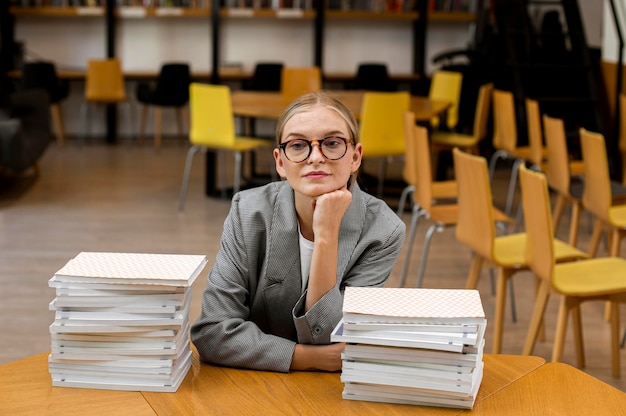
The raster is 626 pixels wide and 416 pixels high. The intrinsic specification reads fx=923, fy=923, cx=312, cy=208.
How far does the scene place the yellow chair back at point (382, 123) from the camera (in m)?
6.75

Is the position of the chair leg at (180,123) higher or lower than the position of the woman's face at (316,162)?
lower

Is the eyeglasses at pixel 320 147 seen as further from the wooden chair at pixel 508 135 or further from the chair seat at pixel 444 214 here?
the wooden chair at pixel 508 135

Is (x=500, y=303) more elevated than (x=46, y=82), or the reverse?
(x=46, y=82)

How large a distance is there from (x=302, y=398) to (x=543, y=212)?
6.17ft

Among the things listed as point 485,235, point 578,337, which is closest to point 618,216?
point 578,337

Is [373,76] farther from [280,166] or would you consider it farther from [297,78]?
[280,166]

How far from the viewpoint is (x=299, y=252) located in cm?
220

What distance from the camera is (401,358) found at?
1.75m

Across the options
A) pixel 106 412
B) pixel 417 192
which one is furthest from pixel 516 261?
pixel 106 412

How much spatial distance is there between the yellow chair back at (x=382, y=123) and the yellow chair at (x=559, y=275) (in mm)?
3067

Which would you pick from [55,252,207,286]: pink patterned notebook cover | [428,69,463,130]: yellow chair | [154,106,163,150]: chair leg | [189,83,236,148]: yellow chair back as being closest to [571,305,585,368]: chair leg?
[55,252,207,286]: pink patterned notebook cover

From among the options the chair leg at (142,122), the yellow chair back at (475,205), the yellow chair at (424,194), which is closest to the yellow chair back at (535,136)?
the yellow chair at (424,194)

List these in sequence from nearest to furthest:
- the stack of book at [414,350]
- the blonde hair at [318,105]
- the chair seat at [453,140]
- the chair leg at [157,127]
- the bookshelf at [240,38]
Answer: the stack of book at [414,350], the blonde hair at [318,105], the chair seat at [453,140], the chair leg at [157,127], the bookshelf at [240,38]

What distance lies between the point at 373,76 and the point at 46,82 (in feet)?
12.1
